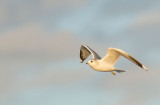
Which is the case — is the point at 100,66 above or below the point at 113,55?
below

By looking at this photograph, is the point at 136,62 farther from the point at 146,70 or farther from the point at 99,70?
the point at 99,70

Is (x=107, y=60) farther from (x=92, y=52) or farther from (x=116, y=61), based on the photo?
(x=92, y=52)

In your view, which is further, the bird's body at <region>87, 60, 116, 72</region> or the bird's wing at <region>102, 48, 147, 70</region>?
the bird's body at <region>87, 60, 116, 72</region>

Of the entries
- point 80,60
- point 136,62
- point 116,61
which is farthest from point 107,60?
point 80,60

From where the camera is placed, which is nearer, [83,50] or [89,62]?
[89,62]

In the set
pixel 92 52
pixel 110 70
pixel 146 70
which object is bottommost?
pixel 146 70

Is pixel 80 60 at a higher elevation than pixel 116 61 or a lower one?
higher

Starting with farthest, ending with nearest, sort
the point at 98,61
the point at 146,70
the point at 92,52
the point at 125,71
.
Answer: the point at 92,52
the point at 98,61
the point at 125,71
the point at 146,70

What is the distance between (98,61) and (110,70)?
5.16ft

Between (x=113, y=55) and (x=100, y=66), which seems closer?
(x=113, y=55)

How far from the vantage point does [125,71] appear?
118ft

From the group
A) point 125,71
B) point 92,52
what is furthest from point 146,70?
point 92,52

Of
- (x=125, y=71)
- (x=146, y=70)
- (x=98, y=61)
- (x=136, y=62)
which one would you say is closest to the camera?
(x=146, y=70)

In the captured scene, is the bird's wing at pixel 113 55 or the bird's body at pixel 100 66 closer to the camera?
the bird's wing at pixel 113 55
